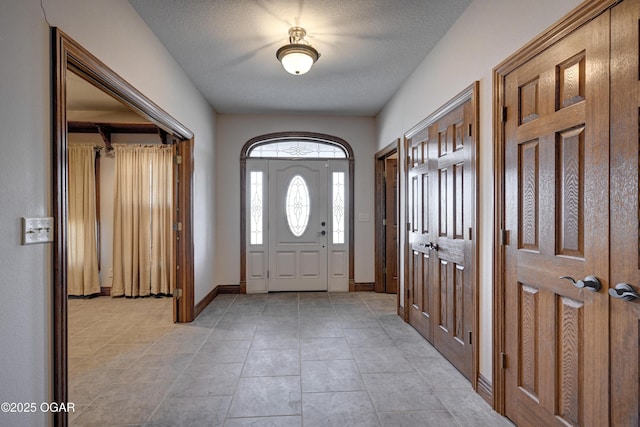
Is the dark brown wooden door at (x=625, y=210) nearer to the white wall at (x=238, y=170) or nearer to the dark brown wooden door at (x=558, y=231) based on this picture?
the dark brown wooden door at (x=558, y=231)

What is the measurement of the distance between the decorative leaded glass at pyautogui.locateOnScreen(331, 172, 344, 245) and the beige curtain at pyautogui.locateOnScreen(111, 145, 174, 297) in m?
2.51

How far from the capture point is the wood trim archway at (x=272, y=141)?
16.6ft

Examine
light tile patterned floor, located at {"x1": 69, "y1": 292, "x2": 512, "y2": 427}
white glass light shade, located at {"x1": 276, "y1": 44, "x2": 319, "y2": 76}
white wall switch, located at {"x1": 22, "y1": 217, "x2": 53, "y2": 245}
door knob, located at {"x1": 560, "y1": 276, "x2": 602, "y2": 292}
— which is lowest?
light tile patterned floor, located at {"x1": 69, "y1": 292, "x2": 512, "y2": 427}

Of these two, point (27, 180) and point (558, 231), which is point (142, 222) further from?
point (558, 231)

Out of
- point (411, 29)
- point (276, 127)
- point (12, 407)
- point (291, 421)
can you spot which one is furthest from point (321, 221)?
point (12, 407)

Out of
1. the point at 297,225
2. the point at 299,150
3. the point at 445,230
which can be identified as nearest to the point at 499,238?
the point at 445,230

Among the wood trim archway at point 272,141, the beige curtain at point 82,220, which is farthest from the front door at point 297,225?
the beige curtain at point 82,220

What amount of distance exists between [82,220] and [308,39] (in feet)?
14.2

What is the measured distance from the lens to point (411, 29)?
269cm

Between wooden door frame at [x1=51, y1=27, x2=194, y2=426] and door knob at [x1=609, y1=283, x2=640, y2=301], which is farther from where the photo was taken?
wooden door frame at [x1=51, y1=27, x2=194, y2=426]

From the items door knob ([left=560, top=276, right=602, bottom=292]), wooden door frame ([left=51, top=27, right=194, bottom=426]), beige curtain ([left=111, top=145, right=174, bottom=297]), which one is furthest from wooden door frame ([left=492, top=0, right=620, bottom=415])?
beige curtain ([left=111, top=145, right=174, bottom=297])

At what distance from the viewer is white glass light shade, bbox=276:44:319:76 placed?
2752 mm

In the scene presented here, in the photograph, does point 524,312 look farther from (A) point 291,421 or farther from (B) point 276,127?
(B) point 276,127

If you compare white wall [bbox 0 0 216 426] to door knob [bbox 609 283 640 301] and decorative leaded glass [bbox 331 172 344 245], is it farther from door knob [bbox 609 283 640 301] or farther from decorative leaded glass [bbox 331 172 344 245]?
decorative leaded glass [bbox 331 172 344 245]
